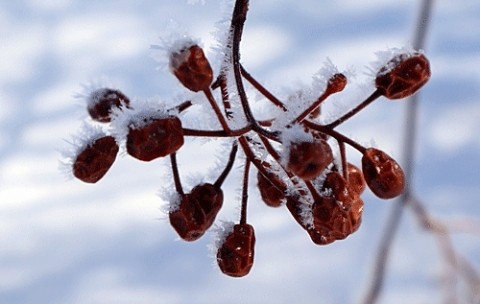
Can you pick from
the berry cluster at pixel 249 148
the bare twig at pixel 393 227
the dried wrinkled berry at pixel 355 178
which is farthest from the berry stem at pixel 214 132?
the bare twig at pixel 393 227

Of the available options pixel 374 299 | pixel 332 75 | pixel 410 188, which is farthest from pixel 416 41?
pixel 332 75

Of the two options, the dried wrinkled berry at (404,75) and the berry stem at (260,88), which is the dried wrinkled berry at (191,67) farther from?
the dried wrinkled berry at (404,75)

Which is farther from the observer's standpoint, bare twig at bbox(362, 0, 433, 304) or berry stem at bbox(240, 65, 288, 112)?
bare twig at bbox(362, 0, 433, 304)

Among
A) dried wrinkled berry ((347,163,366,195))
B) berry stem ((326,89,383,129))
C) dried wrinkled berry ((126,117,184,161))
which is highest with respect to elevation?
dried wrinkled berry ((126,117,184,161))

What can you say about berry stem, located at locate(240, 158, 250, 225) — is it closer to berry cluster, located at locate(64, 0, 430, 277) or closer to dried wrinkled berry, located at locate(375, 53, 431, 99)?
berry cluster, located at locate(64, 0, 430, 277)

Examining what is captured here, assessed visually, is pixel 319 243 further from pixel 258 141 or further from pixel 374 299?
pixel 374 299

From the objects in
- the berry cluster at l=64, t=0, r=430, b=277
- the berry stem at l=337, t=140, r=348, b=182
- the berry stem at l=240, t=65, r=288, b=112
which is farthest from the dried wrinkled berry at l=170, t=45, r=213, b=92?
the berry stem at l=337, t=140, r=348, b=182
